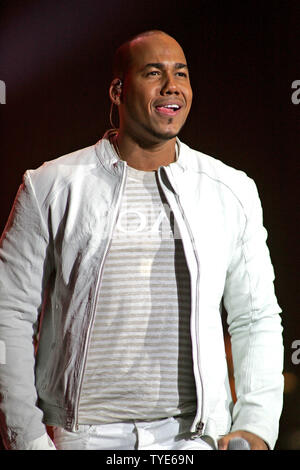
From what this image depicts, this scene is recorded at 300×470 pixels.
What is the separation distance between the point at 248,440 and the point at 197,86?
1166 mm

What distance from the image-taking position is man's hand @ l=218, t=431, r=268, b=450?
1.88 metres

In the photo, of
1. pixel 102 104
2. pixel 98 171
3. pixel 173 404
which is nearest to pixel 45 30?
pixel 102 104

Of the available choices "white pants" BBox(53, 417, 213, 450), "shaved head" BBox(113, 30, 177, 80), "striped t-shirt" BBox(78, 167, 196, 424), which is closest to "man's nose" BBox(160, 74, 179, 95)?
"shaved head" BBox(113, 30, 177, 80)

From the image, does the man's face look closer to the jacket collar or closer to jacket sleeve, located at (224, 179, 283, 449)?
the jacket collar

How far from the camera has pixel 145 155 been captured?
2.08 m

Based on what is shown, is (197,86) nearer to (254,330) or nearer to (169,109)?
(169,109)

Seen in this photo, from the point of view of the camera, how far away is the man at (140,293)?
1891 millimetres

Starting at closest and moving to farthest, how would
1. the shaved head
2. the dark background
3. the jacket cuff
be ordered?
the jacket cuff, the shaved head, the dark background

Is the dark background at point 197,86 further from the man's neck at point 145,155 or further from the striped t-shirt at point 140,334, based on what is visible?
the striped t-shirt at point 140,334

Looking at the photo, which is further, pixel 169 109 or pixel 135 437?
pixel 169 109

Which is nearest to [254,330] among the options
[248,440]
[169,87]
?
[248,440]

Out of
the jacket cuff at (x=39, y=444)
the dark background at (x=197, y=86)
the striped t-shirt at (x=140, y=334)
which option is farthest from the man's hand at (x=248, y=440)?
the dark background at (x=197, y=86)

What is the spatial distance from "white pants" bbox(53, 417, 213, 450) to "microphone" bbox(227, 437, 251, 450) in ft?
0.17

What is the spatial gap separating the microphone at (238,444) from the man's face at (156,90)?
79cm
